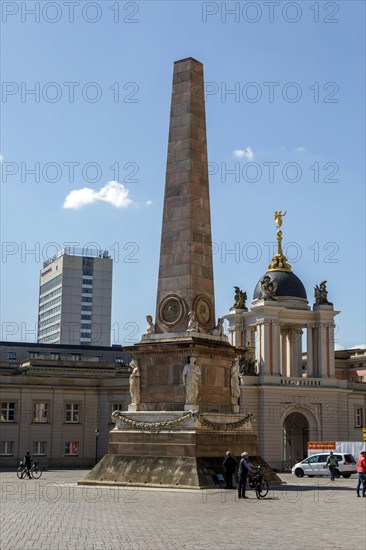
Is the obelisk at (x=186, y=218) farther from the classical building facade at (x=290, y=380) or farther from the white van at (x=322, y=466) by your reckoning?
the classical building facade at (x=290, y=380)

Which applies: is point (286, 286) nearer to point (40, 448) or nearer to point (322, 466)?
point (322, 466)

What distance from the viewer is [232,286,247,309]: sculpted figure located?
236 feet

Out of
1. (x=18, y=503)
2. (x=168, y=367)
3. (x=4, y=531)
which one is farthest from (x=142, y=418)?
(x=4, y=531)

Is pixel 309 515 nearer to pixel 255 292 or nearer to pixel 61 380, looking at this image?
pixel 61 380

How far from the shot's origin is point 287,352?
2820 inches

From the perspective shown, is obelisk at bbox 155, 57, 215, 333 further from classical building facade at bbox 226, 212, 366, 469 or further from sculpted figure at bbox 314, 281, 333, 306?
sculpted figure at bbox 314, 281, 333, 306

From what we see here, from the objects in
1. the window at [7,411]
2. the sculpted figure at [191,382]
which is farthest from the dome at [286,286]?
the sculpted figure at [191,382]

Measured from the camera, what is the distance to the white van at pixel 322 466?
158ft

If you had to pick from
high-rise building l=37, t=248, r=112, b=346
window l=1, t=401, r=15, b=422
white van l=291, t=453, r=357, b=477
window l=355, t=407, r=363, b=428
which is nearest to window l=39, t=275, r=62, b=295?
high-rise building l=37, t=248, r=112, b=346

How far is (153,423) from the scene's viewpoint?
31219 millimetres

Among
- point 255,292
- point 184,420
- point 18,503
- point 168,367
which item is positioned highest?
point 255,292

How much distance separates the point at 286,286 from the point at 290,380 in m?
8.02

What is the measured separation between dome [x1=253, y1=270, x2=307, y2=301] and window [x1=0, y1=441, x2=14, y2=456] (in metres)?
22.1

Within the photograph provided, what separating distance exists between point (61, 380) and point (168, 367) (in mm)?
31939
